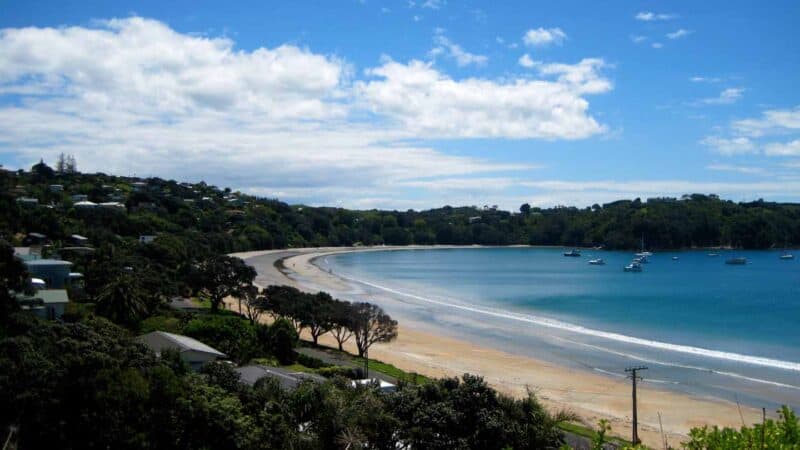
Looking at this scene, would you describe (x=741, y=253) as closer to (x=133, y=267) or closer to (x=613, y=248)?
(x=613, y=248)

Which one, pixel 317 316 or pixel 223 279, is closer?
pixel 317 316

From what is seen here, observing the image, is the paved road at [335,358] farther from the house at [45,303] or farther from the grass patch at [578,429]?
the house at [45,303]

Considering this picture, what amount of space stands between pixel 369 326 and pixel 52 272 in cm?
2018

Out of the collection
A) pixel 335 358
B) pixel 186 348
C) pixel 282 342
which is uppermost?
pixel 186 348

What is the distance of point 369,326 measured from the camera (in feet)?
123

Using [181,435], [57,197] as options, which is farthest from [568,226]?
[181,435]

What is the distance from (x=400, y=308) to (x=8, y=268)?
3922 centimetres

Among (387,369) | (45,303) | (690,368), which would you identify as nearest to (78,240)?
(45,303)

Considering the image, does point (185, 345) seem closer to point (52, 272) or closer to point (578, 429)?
point (578, 429)

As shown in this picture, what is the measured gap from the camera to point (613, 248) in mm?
165250

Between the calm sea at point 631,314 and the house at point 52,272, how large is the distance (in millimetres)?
24872

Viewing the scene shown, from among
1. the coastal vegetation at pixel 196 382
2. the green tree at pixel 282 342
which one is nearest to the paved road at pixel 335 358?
the coastal vegetation at pixel 196 382

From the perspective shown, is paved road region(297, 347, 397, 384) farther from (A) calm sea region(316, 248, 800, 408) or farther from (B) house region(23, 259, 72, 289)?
(B) house region(23, 259, 72, 289)

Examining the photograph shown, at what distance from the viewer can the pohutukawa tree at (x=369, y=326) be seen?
37.2 meters
